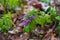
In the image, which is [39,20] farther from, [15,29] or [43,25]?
[15,29]

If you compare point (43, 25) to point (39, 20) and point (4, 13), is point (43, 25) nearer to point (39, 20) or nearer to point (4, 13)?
point (39, 20)

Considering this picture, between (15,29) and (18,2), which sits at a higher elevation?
(18,2)

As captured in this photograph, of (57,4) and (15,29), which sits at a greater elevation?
(57,4)

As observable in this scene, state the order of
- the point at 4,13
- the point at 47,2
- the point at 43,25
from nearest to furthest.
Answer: the point at 43,25 < the point at 4,13 < the point at 47,2

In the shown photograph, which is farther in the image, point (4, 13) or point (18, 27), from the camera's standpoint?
point (4, 13)

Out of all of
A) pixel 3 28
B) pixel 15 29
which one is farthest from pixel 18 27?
pixel 3 28

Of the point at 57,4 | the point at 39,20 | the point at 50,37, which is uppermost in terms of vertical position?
the point at 57,4

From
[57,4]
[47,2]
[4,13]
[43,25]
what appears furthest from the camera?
[47,2]

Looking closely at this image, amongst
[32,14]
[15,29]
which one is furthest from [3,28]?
[32,14]

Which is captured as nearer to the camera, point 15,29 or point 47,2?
point 15,29
